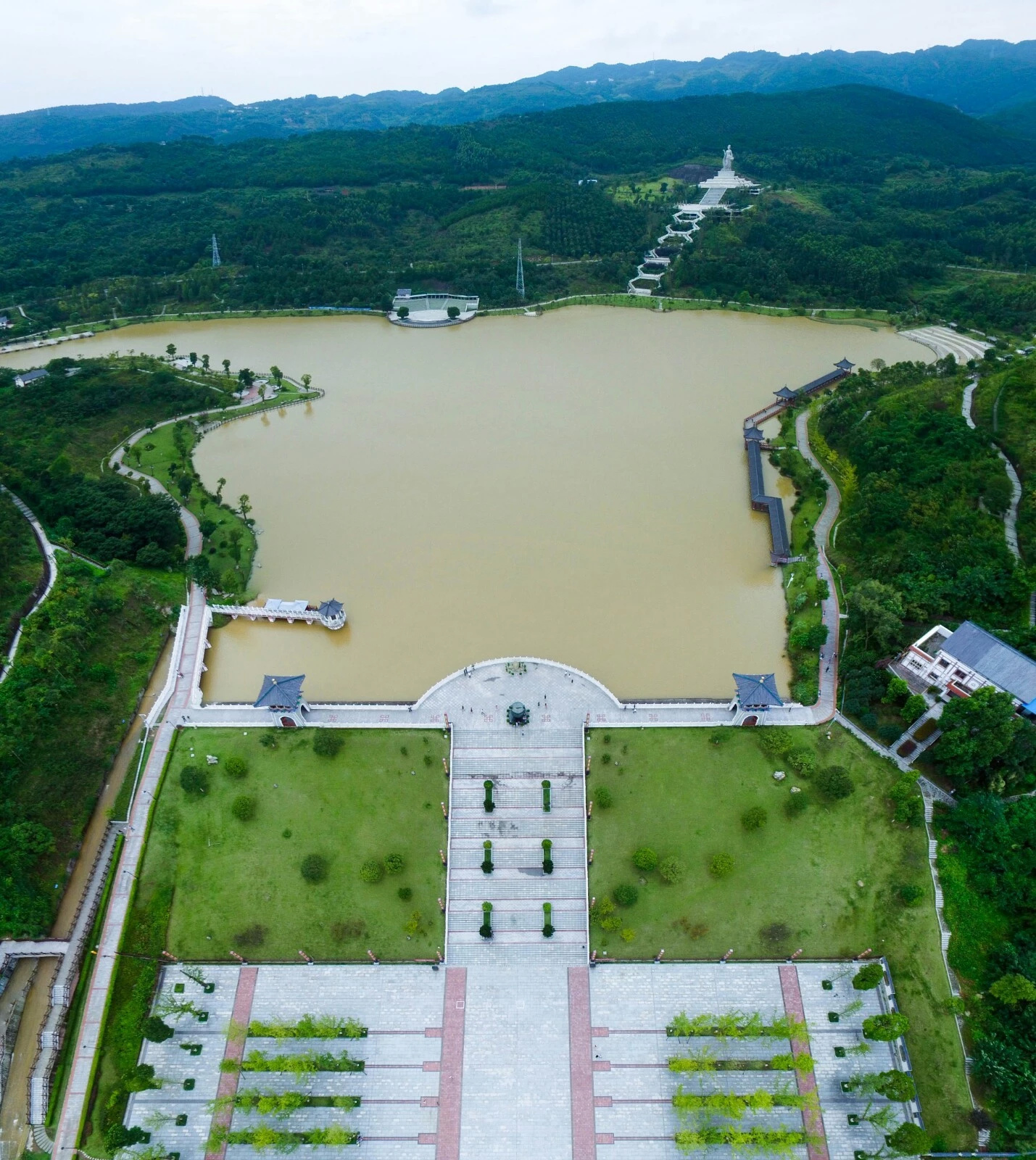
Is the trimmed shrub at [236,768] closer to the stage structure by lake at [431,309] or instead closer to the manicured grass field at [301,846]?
the manicured grass field at [301,846]

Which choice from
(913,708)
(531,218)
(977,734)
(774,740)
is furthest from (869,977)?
(531,218)

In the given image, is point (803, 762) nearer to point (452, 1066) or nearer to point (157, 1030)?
point (452, 1066)

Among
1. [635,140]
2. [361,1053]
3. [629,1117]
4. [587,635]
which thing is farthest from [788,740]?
[635,140]

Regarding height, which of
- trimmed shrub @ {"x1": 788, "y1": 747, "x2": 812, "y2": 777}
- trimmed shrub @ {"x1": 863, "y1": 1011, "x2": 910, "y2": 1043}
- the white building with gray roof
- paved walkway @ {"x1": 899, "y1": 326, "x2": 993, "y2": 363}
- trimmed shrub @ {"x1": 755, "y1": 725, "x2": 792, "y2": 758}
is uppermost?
paved walkway @ {"x1": 899, "y1": 326, "x2": 993, "y2": 363}

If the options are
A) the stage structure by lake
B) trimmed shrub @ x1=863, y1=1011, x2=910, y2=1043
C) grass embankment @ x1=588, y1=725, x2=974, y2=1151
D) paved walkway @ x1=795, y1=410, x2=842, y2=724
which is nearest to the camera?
trimmed shrub @ x1=863, y1=1011, x2=910, y2=1043

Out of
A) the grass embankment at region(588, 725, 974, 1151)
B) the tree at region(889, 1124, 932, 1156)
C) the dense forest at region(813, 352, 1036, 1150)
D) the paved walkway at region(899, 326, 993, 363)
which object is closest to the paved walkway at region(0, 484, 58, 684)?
the grass embankment at region(588, 725, 974, 1151)

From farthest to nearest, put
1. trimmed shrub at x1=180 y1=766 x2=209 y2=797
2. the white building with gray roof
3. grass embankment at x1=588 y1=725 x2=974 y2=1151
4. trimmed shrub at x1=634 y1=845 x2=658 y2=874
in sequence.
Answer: trimmed shrub at x1=180 y1=766 x2=209 y2=797, the white building with gray roof, trimmed shrub at x1=634 y1=845 x2=658 y2=874, grass embankment at x1=588 y1=725 x2=974 y2=1151

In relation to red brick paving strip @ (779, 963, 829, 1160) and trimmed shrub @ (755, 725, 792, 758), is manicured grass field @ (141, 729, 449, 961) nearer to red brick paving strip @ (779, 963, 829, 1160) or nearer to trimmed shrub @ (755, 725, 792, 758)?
red brick paving strip @ (779, 963, 829, 1160)
